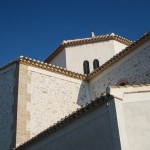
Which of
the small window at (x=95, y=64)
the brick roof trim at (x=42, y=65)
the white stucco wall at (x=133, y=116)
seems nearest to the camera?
the white stucco wall at (x=133, y=116)

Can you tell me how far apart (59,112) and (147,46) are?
5.08m

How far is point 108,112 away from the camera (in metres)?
8.24

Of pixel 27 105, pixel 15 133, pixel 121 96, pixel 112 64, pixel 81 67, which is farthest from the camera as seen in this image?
pixel 81 67

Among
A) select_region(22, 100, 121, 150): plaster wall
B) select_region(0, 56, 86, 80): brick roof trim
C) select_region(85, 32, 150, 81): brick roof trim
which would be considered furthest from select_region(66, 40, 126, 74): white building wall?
select_region(22, 100, 121, 150): plaster wall

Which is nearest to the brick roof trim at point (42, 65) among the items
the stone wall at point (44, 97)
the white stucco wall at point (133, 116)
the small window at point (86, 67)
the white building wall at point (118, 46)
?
the stone wall at point (44, 97)

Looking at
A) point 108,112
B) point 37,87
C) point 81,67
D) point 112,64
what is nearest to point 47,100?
point 37,87

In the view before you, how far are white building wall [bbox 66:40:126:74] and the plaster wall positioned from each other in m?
8.83

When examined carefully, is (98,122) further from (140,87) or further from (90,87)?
(90,87)

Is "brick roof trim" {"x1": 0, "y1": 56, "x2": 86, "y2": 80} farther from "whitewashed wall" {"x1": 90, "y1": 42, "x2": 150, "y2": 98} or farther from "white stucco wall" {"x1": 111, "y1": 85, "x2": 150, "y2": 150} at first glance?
"white stucco wall" {"x1": 111, "y1": 85, "x2": 150, "y2": 150}

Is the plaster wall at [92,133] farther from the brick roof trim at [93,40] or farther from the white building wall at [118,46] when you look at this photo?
the white building wall at [118,46]

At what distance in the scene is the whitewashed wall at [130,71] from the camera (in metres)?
13.0

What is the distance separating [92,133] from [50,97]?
586cm

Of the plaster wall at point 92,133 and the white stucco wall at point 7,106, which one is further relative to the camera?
the white stucco wall at point 7,106

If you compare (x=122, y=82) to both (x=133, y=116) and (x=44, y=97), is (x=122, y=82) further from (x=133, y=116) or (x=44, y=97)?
(x=133, y=116)
